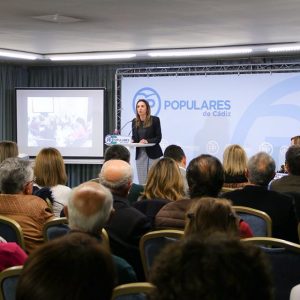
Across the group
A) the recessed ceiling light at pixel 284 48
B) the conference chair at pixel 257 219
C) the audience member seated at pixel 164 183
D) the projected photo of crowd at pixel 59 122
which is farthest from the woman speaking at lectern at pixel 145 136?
the conference chair at pixel 257 219

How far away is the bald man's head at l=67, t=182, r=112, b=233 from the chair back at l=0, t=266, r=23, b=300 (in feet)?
1.46

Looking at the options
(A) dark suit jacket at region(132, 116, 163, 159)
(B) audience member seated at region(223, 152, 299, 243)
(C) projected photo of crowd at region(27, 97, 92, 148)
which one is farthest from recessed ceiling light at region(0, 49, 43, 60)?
(B) audience member seated at region(223, 152, 299, 243)

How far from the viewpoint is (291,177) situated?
166 inches

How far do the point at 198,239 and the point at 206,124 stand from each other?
27.1ft

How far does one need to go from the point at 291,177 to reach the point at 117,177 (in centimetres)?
158

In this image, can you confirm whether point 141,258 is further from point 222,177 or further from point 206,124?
point 206,124

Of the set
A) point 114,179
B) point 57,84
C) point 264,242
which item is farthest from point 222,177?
point 57,84

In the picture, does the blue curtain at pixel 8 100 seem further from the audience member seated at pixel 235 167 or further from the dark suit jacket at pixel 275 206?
the dark suit jacket at pixel 275 206

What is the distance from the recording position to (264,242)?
8.14 feet

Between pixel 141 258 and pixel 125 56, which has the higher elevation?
pixel 125 56

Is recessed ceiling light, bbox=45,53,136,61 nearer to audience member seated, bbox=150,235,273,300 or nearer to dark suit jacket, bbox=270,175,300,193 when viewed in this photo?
dark suit jacket, bbox=270,175,300,193

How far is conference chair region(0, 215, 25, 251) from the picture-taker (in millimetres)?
2994

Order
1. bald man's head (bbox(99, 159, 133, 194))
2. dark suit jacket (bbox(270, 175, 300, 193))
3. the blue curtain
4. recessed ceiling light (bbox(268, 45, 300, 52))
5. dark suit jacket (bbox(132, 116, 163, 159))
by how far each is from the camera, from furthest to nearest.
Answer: the blue curtain, recessed ceiling light (bbox(268, 45, 300, 52)), dark suit jacket (bbox(132, 116, 163, 159)), dark suit jacket (bbox(270, 175, 300, 193)), bald man's head (bbox(99, 159, 133, 194))

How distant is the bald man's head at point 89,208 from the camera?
235 centimetres
